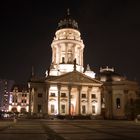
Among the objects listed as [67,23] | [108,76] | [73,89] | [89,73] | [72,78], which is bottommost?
[73,89]

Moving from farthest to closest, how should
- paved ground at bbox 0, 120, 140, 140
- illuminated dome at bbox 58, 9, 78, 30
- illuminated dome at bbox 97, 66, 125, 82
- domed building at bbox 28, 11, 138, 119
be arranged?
illuminated dome at bbox 58, 9, 78, 30
illuminated dome at bbox 97, 66, 125, 82
domed building at bbox 28, 11, 138, 119
paved ground at bbox 0, 120, 140, 140

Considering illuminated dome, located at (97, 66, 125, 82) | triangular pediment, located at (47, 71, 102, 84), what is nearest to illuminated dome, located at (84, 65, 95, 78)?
illuminated dome, located at (97, 66, 125, 82)

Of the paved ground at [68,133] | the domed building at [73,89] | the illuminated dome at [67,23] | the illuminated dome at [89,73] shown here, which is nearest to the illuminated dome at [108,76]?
the domed building at [73,89]

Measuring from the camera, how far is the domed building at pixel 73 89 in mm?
97125

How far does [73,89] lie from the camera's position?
333 feet

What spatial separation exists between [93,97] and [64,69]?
51.4ft

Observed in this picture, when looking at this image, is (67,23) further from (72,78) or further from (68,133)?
(68,133)

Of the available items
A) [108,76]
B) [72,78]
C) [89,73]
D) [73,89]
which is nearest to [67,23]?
[89,73]

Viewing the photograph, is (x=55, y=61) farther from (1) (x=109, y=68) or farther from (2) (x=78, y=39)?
(1) (x=109, y=68)

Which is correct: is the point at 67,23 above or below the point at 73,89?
above

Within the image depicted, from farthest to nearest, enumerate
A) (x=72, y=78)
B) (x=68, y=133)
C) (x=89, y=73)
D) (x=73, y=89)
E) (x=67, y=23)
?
(x=67, y=23), (x=89, y=73), (x=73, y=89), (x=72, y=78), (x=68, y=133)

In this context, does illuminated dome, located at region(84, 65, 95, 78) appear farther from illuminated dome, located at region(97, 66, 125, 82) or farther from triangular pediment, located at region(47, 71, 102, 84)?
triangular pediment, located at region(47, 71, 102, 84)

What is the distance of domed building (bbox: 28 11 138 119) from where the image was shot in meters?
97.1

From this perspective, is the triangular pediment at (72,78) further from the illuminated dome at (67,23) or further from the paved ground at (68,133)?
the paved ground at (68,133)
